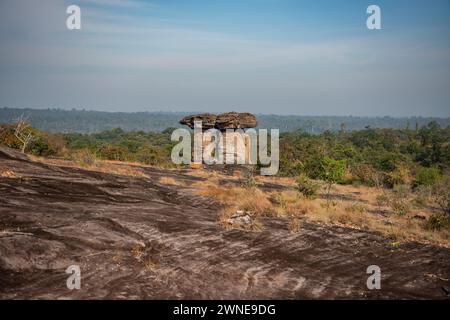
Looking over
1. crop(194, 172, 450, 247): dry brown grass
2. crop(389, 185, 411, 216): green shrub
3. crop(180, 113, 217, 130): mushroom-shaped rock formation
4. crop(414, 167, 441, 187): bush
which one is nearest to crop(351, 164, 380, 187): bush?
crop(414, 167, 441, 187): bush

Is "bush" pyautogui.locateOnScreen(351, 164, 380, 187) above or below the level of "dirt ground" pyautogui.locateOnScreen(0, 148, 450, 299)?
below

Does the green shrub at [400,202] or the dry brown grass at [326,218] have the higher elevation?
the dry brown grass at [326,218]

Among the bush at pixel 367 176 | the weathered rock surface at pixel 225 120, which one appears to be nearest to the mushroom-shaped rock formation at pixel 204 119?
the weathered rock surface at pixel 225 120

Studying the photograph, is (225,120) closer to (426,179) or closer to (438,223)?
(426,179)

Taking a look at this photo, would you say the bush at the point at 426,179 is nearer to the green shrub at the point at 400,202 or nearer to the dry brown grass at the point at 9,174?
the green shrub at the point at 400,202

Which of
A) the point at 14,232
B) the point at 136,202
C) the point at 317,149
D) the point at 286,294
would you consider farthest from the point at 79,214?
the point at 317,149

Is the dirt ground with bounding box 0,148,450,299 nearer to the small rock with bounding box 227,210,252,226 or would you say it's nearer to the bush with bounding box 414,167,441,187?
the small rock with bounding box 227,210,252,226

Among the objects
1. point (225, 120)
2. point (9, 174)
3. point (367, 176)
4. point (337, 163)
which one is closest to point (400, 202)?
point (337, 163)
